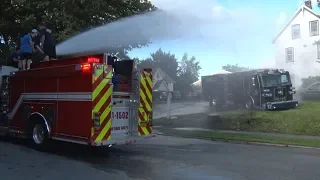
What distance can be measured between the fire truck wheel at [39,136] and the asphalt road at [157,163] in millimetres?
231

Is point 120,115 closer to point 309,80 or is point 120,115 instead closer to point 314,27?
point 309,80

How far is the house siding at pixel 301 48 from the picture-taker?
34.5 m

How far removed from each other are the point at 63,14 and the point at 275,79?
491 inches

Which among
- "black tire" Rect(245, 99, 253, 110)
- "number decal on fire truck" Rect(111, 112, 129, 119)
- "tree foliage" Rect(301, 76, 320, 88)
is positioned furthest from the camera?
"tree foliage" Rect(301, 76, 320, 88)

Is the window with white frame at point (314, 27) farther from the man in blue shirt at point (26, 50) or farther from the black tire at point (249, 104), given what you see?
the man in blue shirt at point (26, 50)

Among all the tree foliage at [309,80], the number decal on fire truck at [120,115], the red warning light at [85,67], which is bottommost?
the number decal on fire truck at [120,115]

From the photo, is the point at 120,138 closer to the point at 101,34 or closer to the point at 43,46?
the point at 43,46

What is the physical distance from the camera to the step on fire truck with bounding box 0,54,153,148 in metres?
8.48

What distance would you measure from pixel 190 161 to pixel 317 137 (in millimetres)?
7264

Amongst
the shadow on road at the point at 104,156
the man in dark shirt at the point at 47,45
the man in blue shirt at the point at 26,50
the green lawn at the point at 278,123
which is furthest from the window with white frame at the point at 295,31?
the man in blue shirt at the point at 26,50

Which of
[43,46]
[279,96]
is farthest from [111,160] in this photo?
[279,96]

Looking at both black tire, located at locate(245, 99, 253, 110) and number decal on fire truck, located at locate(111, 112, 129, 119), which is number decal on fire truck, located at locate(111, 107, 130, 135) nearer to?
number decal on fire truck, located at locate(111, 112, 129, 119)

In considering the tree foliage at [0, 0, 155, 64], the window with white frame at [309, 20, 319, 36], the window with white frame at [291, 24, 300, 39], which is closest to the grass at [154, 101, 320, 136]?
the tree foliage at [0, 0, 155, 64]

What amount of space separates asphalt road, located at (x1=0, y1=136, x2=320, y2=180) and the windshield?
1124cm
